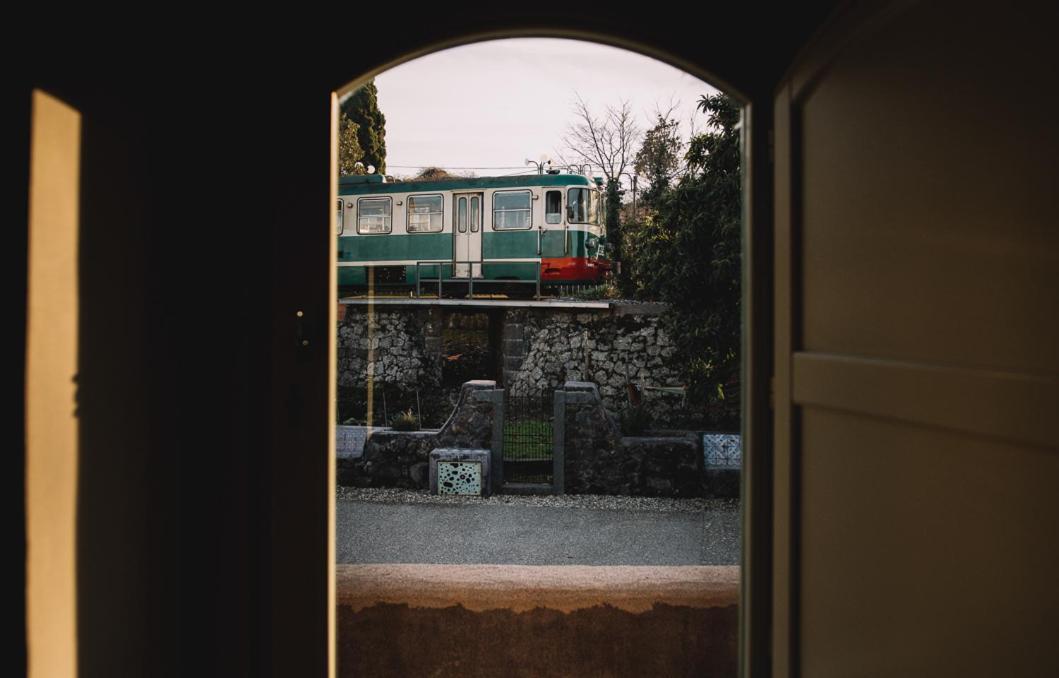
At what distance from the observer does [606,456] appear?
771 cm

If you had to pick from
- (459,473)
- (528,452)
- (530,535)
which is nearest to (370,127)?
(528,452)

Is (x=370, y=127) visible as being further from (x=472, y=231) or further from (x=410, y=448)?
(x=410, y=448)

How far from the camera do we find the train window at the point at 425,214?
505 inches

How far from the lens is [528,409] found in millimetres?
9141

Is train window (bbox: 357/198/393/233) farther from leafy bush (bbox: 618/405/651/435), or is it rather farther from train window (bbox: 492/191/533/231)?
leafy bush (bbox: 618/405/651/435)

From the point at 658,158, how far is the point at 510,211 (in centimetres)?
280

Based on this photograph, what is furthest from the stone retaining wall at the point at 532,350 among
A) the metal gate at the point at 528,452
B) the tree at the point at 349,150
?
the tree at the point at 349,150

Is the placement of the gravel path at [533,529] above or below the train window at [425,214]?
below

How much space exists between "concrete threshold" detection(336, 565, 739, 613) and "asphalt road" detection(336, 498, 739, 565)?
3472 millimetres

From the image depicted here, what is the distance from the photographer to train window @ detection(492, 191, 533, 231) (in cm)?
1236

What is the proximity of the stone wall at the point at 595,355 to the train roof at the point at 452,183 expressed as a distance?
2428mm
